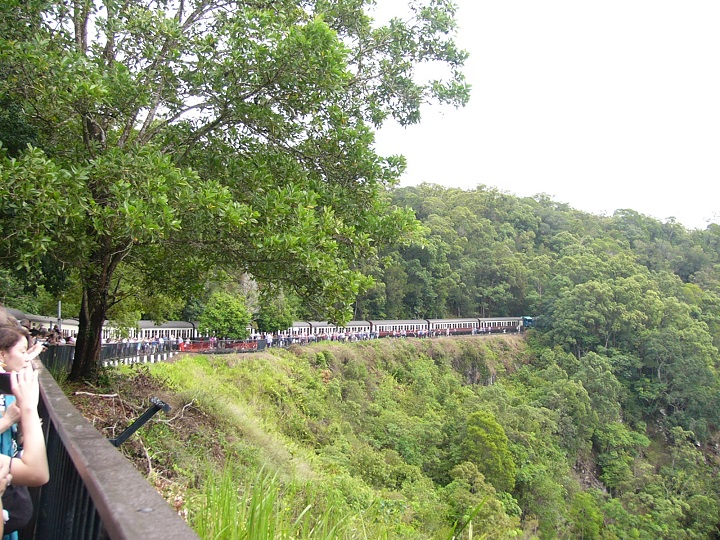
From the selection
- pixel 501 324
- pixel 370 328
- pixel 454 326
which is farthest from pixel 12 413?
pixel 501 324

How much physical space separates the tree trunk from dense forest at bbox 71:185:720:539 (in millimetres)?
1419

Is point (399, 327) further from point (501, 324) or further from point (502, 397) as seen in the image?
point (502, 397)

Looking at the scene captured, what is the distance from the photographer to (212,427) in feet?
24.9

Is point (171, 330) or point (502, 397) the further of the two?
point (171, 330)

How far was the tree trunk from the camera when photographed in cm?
705

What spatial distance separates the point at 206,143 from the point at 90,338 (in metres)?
3.16

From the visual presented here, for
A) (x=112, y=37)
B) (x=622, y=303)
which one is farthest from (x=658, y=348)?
(x=112, y=37)

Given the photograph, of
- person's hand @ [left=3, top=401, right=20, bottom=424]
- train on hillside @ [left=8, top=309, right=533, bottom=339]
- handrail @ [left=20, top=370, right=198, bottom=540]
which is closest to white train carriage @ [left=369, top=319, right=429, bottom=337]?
train on hillside @ [left=8, top=309, right=533, bottom=339]

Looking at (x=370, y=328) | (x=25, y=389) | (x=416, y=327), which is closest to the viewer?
(x=25, y=389)

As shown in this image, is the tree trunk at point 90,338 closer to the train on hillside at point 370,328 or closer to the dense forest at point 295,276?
the dense forest at point 295,276

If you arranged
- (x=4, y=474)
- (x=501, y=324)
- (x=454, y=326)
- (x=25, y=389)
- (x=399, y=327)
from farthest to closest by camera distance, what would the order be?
(x=501, y=324) → (x=454, y=326) → (x=399, y=327) → (x=25, y=389) → (x=4, y=474)

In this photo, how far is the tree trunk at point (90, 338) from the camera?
7.05m

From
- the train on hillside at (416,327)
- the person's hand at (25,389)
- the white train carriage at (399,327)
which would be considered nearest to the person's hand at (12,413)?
the person's hand at (25,389)

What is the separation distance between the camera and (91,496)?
115cm
